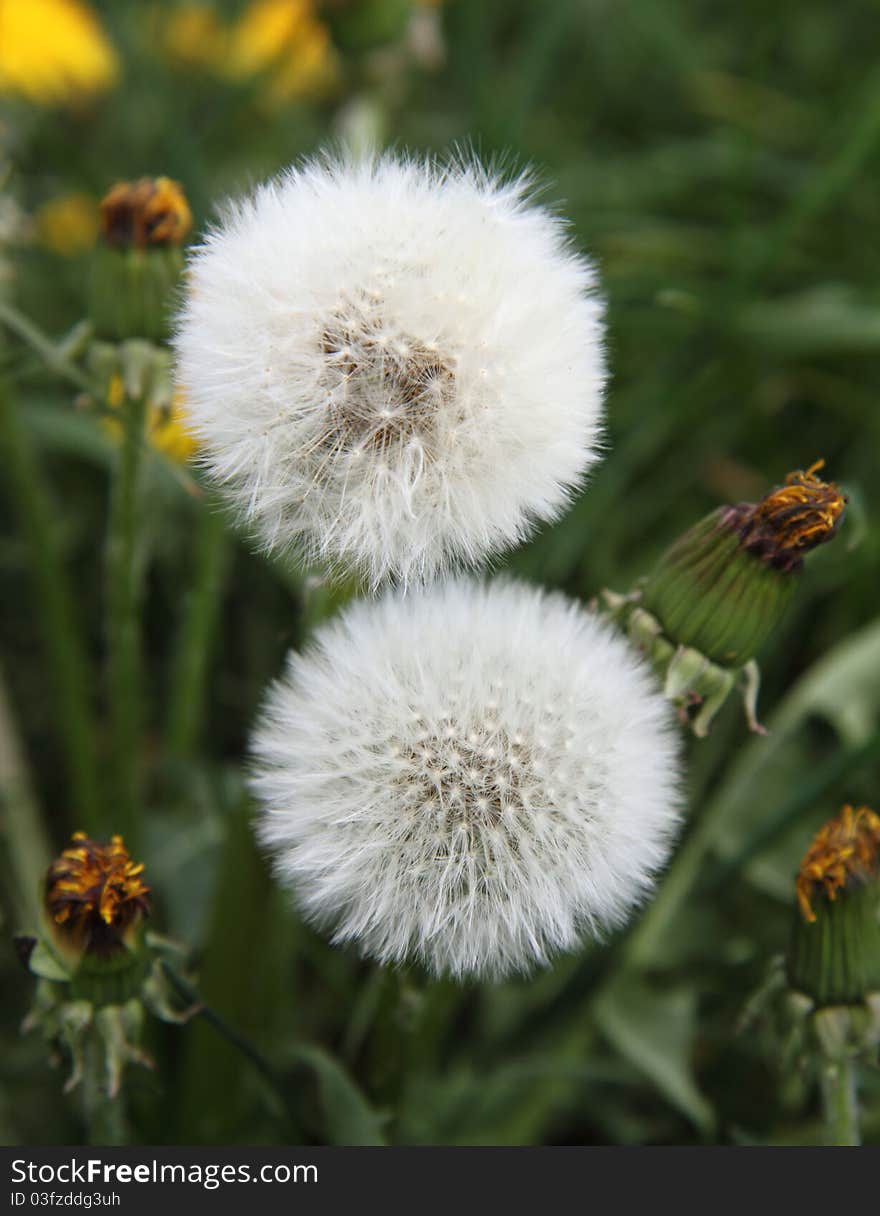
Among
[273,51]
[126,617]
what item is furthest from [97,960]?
[273,51]

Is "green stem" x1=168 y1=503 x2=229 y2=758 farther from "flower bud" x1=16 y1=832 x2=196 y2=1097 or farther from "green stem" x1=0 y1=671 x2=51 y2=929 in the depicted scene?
"flower bud" x1=16 y1=832 x2=196 y2=1097

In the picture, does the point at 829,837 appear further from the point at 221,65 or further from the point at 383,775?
the point at 221,65

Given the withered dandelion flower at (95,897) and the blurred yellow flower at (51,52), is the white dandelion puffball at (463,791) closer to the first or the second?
the withered dandelion flower at (95,897)

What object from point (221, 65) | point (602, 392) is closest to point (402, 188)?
point (602, 392)

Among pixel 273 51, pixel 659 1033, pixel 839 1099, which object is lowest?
pixel 839 1099

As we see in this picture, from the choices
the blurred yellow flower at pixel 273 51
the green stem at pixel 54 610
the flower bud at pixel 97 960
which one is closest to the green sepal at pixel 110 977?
the flower bud at pixel 97 960

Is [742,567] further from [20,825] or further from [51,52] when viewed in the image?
[51,52]
